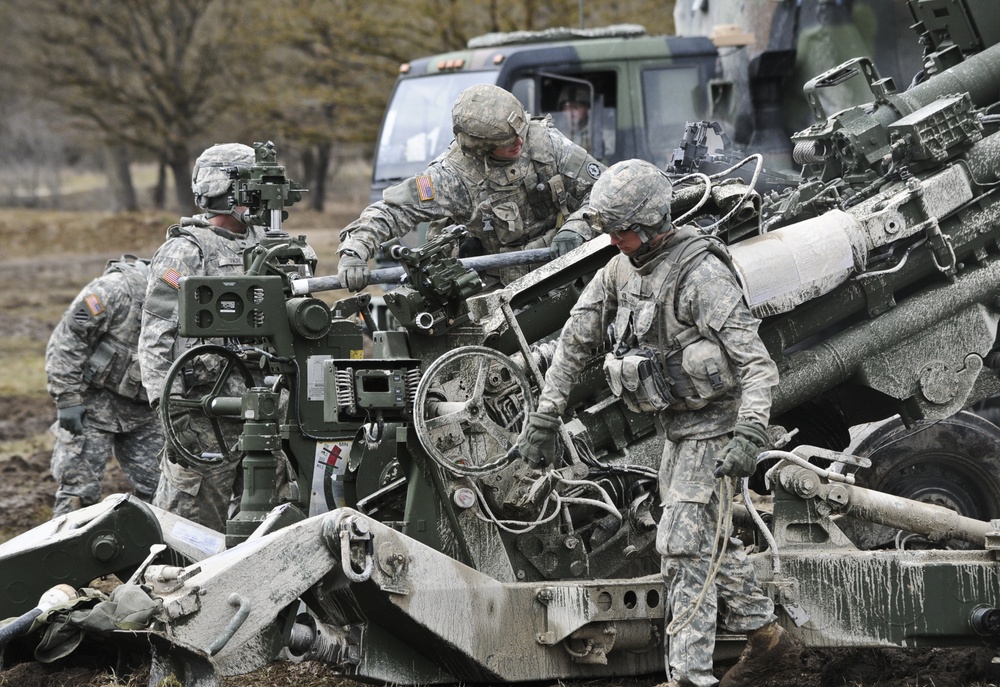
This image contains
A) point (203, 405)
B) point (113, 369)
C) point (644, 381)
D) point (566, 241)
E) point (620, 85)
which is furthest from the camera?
point (620, 85)

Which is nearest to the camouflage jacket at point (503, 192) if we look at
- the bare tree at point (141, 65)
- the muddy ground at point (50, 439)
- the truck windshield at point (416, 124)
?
the muddy ground at point (50, 439)

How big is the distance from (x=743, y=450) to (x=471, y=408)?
1132mm

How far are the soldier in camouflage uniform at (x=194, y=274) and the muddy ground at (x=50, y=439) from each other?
1207mm

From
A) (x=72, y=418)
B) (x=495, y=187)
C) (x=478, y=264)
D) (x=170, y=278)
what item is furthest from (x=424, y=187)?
(x=72, y=418)

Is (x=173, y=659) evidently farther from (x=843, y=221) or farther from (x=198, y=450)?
(x=843, y=221)

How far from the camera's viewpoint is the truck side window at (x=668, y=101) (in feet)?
39.3

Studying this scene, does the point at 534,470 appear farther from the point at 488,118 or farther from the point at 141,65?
the point at 141,65

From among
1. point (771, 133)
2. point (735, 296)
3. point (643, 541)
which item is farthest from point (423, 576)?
point (771, 133)

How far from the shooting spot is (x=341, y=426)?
6.02m

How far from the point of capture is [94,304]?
777cm

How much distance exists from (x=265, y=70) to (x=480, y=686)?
21243mm

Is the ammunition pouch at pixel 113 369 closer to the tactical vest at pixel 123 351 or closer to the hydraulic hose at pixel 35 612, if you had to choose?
the tactical vest at pixel 123 351

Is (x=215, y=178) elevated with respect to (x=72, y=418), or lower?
elevated

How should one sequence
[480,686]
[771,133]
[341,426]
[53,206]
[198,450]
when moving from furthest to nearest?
1. [53,206]
2. [771,133]
3. [198,450]
4. [341,426]
5. [480,686]
